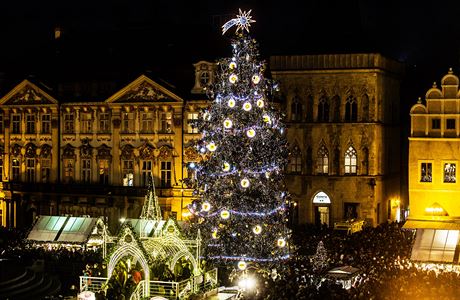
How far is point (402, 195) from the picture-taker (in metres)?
69.6

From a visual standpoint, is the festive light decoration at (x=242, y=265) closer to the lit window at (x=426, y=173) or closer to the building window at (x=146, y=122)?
the lit window at (x=426, y=173)

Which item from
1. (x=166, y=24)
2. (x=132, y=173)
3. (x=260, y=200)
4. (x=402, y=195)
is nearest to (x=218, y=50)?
(x=166, y=24)

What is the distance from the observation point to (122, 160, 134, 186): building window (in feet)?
224

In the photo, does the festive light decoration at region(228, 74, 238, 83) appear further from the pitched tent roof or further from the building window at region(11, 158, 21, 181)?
the building window at region(11, 158, 21, 181)

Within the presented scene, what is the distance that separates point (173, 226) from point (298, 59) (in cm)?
2576

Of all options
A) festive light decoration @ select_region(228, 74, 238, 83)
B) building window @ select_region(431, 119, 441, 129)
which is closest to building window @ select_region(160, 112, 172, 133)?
building window @ select_region(431, 119, 441, 129)

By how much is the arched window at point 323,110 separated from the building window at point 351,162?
2.53 meters

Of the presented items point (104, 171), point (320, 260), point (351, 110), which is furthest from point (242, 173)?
point (104, 171)

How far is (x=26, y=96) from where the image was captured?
71062mm

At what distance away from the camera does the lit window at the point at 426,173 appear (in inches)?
2322

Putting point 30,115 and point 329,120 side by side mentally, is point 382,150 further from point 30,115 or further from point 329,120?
point 30,115

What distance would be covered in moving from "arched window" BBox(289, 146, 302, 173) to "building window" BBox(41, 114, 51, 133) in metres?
17.6

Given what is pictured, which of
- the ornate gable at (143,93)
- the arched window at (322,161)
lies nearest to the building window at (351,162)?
the arched window at (322,161)

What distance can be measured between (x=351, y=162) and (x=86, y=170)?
1834 cm
